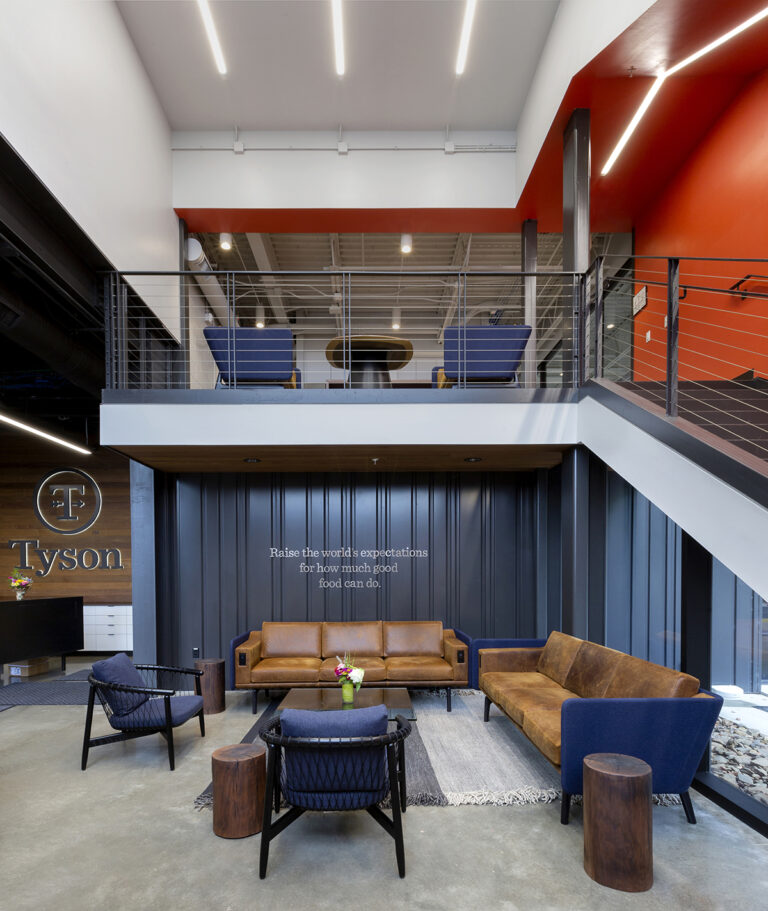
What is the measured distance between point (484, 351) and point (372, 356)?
118 cm

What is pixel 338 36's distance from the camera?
5.86 metres

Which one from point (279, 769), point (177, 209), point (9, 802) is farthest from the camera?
point (177, 209)

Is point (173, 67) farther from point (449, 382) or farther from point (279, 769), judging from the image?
point (279, 769)

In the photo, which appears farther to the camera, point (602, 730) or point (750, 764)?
point (750, 764)

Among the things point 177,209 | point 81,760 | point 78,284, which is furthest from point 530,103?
point 81,760

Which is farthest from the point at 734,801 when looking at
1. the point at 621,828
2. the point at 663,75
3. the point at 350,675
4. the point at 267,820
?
the point at 663,75

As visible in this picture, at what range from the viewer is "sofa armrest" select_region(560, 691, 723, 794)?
3.35m

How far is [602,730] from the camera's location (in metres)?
3.38

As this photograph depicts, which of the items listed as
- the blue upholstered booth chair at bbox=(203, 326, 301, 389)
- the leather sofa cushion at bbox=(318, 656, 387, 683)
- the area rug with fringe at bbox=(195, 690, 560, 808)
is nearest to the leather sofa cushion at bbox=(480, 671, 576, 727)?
the area rug with fringe at bbox=(195, 690, 560, 808)

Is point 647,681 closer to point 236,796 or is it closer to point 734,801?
point 734,801

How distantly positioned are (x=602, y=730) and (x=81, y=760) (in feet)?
12.7

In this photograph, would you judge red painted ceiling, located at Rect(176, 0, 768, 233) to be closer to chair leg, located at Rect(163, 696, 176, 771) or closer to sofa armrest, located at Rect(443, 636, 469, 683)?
sofa armrest, located at Rect(443, 636, 469, 683)

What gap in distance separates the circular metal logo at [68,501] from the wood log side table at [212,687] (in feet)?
14.4

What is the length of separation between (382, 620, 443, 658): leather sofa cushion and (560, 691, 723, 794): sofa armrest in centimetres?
306
